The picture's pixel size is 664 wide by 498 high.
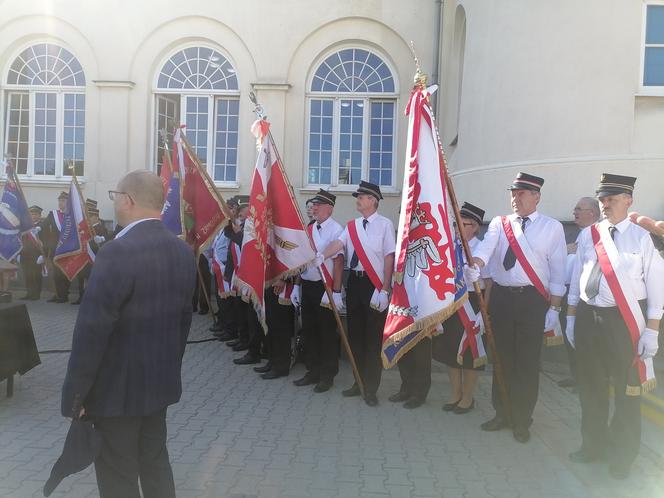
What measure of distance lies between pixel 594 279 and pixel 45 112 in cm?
1303

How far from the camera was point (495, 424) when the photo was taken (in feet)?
16.9

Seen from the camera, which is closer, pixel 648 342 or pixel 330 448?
pixel 648 342

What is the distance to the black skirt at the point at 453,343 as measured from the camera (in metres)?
5.54

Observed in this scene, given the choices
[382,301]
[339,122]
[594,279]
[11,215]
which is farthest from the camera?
[339,122]

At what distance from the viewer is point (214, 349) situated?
A: 8.20 m

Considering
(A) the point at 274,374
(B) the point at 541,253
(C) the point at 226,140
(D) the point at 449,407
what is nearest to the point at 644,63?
(B) the point at 541,253

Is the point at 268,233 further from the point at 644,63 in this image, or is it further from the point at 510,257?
the point at 644,63

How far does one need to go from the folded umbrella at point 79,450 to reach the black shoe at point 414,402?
350 centimetres

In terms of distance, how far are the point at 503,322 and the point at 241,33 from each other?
10.1 m

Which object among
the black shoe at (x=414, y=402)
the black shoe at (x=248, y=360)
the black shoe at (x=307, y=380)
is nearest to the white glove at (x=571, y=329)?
the black shoe at (x=414, y=402)

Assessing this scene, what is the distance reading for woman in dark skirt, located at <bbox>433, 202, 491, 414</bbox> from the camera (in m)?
5.60

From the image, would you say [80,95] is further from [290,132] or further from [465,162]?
[465,162]

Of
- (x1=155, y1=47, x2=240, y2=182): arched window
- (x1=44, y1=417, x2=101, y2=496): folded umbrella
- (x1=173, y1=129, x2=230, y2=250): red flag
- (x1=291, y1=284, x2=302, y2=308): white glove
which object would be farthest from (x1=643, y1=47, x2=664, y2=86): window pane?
(x1=155, y1=47, x2=240, y2=182): arched window

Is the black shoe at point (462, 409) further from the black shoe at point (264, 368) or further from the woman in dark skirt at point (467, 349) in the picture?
the black shoe at point (264, 368)
